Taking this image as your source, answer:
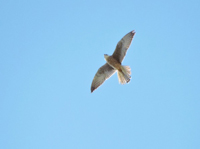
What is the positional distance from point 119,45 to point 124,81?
134cm

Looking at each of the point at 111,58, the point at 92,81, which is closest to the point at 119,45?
the point at 111,58

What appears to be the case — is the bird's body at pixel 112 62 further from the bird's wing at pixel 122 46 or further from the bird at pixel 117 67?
the bird's wing at pixel 122 46

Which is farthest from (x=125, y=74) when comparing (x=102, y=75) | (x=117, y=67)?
(x=102, y=75)

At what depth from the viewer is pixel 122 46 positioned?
595 inches

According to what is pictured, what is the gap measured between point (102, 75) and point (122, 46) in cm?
157

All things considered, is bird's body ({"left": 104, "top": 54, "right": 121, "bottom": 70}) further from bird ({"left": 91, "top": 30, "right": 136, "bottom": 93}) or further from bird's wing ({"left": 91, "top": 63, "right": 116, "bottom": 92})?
bird's wing ({"left": 91, "top": 63, "right": 116, "bottom": 92})

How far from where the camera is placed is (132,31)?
15.0 metres

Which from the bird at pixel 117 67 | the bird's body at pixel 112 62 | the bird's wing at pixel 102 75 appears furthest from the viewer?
the bird's wing at pixel 102 75

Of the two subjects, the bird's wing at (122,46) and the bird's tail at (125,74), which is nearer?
the bird's wing at (122,46)

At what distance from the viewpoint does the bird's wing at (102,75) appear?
629 inches

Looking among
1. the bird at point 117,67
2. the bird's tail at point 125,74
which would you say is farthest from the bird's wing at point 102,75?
the bird's tail at point 125,74

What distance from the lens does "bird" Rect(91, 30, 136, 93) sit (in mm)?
15039

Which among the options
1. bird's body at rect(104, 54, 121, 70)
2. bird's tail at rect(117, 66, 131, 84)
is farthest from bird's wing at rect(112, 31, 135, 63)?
bird's tail at rect(117, 66, 131, 84)

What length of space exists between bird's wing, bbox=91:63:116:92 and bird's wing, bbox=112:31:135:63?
0.72 meters
